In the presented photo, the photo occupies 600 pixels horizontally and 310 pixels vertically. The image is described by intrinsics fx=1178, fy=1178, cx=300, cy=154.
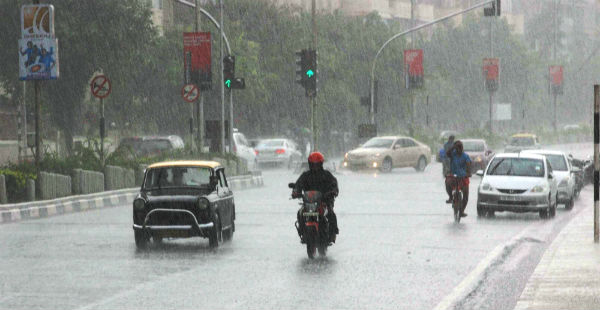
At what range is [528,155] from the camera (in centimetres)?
2464

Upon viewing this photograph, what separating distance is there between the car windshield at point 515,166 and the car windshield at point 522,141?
36973 millimetres

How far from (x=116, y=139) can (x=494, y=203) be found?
42849 mm

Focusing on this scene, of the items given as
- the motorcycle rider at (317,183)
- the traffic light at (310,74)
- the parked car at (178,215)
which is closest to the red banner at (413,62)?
the traffic light at (310,74)

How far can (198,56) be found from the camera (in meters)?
36.6

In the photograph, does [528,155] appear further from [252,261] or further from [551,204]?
[252,261]

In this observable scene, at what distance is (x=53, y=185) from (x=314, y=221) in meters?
12.8

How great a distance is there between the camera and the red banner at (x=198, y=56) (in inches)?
1423

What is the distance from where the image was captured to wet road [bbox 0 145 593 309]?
11.1 meters

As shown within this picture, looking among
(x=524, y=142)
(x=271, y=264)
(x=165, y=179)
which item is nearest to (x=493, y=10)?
(x=524, y=142)

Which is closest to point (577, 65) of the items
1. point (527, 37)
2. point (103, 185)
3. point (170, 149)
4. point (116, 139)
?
point (527, 37)

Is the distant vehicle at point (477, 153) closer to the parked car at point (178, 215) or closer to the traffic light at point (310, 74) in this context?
the traffic light at point (310, 74)

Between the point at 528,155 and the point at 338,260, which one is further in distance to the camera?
the point at 528,155

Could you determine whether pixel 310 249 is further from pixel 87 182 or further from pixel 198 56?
pixel 198 56

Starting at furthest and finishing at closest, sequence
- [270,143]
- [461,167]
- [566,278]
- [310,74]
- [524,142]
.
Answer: [524,142] < [270,143] < [310,74] < [461,167] < [566,278]
